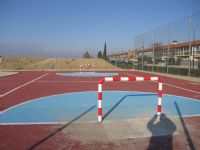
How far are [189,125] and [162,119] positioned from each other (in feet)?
2.74

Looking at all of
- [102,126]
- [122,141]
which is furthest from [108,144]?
[102,126]

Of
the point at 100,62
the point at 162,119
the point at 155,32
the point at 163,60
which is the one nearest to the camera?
the point at 162,119

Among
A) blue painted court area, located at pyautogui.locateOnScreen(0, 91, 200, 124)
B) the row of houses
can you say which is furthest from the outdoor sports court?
the row of houses

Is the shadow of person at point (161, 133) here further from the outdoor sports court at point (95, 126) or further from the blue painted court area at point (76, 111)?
the blue painted court area at point (76, 111)

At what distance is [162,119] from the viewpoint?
7270 millimetres

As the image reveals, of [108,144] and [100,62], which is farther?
[100,62]

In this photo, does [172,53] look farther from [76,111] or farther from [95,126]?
[95,126]

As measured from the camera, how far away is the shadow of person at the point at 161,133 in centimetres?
506

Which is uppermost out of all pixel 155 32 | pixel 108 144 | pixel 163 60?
pixel 155 32

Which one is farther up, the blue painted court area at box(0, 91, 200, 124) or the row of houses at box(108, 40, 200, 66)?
the row of houses at box(108, 40, 200, 66)

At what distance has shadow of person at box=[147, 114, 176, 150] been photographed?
16.6 feet

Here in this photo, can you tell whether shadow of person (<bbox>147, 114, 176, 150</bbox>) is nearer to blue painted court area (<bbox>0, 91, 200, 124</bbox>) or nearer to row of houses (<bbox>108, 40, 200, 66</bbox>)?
blue painted court area (<bbox>0, 91, 200, 124</bbox>)

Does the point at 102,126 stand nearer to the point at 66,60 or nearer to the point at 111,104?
the point at 111,104

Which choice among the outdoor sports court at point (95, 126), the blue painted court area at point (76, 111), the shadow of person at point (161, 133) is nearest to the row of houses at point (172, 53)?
the blue painted court area at point (76, 111)
